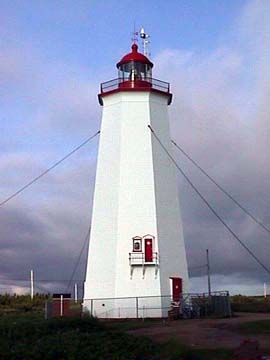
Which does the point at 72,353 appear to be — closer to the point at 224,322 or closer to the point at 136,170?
the point at 224,322

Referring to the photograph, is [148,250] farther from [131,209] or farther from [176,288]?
[176,288]

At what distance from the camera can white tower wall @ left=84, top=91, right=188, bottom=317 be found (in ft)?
125

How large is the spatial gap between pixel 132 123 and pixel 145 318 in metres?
10.1

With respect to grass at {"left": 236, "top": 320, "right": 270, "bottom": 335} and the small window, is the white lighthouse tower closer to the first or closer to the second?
the small window

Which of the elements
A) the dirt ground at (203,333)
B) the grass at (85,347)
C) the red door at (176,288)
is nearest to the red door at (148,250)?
the red door at (176,288)

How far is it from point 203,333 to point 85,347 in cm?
714

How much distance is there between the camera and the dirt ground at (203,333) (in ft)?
85.3

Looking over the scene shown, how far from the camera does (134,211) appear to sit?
38.6 meters

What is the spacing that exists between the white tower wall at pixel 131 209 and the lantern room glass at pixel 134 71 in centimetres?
108

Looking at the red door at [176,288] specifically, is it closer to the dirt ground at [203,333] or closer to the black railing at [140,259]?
the black railing at [140,259]

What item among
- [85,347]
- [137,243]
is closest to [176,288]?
[137,243]

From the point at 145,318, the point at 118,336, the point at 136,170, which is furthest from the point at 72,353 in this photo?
the point at 136,170

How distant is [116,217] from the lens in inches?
1522

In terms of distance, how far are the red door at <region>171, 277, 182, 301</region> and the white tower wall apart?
373 mm
